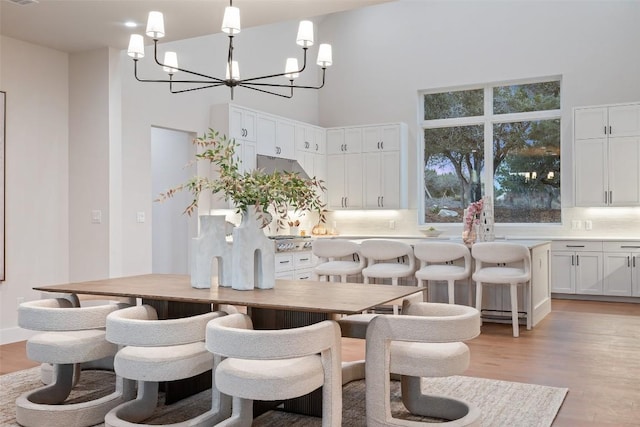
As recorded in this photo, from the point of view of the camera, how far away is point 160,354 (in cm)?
280

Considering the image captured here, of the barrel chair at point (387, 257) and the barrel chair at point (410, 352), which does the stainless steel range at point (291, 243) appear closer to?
the barrel chair at point (387, 257)

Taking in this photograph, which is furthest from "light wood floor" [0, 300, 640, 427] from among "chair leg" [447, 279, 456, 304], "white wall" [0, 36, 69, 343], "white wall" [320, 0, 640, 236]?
"white wall" [320, 0, 640, 236]

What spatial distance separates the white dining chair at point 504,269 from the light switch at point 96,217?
3.52 meters

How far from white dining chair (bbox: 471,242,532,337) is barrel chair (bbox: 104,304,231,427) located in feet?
10.2

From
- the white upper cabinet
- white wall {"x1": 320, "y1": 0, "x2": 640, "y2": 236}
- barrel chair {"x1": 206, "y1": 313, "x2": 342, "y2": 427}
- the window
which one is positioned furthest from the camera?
the window

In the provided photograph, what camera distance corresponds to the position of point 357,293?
10.1 feet

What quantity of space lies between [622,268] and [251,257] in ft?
19.0

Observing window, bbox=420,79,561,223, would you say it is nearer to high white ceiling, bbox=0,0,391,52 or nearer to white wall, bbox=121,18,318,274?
white wall, bbox=121,18,318,274

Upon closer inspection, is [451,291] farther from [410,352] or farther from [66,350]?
[66,350]

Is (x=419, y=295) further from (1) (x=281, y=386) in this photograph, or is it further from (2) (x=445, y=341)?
(1) (x=281, y=386)

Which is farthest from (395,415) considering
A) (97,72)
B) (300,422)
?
(97,72)

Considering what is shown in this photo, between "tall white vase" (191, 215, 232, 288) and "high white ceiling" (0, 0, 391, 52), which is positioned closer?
"tall white vase" (191, 215, 232, 288)

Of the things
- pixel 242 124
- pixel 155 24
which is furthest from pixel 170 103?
pixel 155 24

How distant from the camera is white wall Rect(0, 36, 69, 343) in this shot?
17.0 feet
